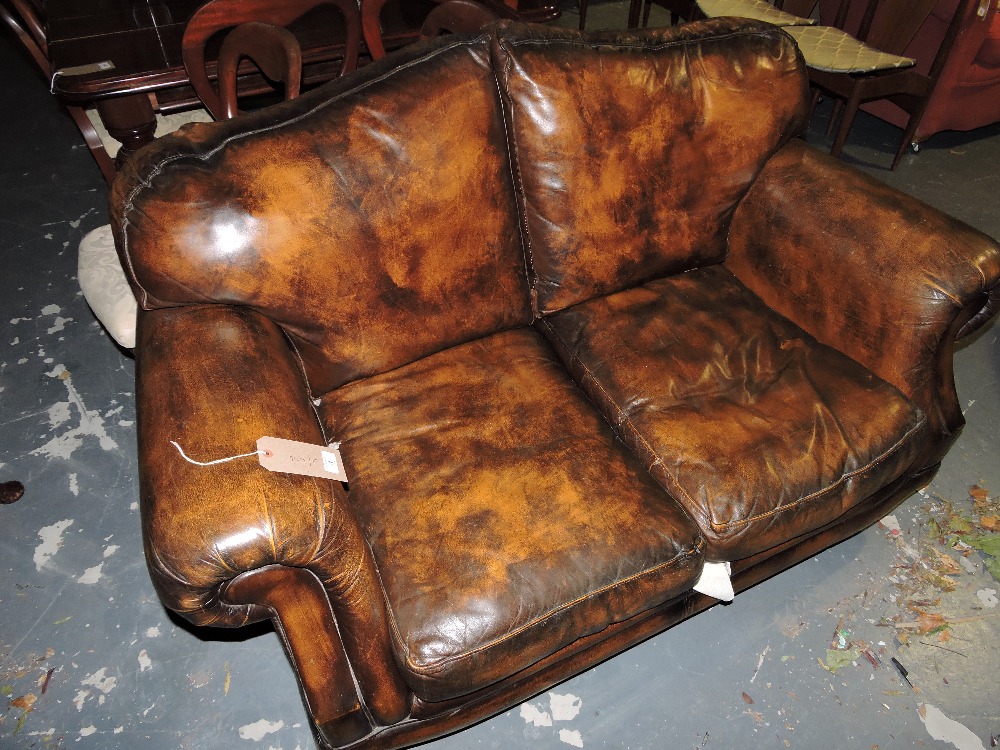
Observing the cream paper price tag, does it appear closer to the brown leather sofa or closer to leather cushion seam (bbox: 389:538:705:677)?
the brown leather sofa

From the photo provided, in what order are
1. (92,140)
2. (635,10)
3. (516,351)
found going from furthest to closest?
(635,10), (92,140), (516,351)

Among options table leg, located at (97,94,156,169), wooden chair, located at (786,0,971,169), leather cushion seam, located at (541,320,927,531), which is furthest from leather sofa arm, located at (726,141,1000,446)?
table leg, located at (97,94,156,169)

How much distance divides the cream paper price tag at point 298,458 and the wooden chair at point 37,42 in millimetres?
1437

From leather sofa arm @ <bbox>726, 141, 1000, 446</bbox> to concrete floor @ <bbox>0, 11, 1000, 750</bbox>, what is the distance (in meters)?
0.38

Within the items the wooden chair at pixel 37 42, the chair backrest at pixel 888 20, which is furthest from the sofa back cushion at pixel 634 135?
the chair backrest at pixel 888 20

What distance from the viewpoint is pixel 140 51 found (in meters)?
1.84

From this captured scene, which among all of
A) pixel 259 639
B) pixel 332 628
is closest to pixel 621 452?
pixel 332 628

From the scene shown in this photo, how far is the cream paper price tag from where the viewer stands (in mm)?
990

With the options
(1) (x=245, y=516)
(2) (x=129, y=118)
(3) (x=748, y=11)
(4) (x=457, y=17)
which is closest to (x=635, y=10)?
(3) (x=748, y=11)

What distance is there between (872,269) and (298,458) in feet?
4.03

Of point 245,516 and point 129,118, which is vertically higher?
point 129,118

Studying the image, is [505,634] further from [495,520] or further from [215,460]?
[215,460]

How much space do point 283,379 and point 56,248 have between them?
6.22 ft

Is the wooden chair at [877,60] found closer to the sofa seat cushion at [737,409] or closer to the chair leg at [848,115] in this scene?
the chair leg at [848,115]
